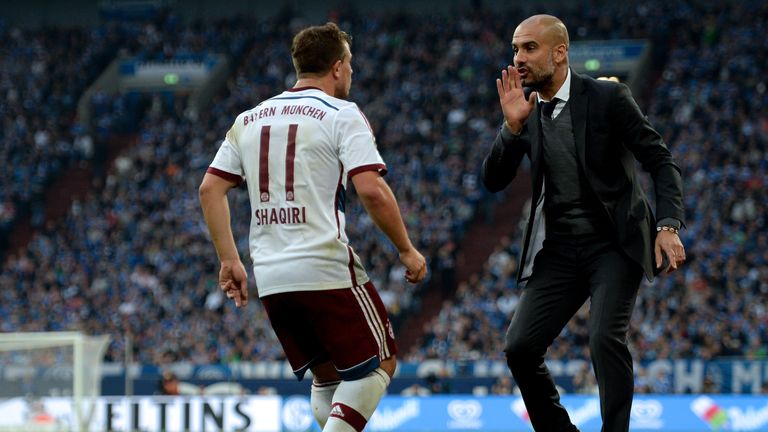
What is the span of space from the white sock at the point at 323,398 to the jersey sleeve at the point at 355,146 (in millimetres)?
1071

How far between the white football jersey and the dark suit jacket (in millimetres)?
1088

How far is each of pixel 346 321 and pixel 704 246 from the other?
70.5ft

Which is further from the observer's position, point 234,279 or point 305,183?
point 234,279

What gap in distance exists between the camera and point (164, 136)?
38531 millimetres

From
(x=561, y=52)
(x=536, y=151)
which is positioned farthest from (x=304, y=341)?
(x=561, y=52)

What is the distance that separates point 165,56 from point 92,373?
26.9 metres

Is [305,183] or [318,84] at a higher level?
[318,84]

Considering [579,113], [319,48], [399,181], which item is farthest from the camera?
[399,181]

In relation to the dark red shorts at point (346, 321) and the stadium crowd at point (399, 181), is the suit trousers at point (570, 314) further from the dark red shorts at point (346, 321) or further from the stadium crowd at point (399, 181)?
the stadium crowd at point (399, 181)

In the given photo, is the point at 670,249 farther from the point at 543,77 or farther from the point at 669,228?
the point at 543,77

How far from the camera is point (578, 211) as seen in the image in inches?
251

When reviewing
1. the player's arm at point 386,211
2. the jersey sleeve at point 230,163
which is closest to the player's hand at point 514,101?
the player's arm at point 386,211

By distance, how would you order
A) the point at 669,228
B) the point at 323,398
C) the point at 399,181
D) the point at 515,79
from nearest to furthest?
the point at 669,228 < the point at 323,398 < the point at 515,79 < the point at 399,181

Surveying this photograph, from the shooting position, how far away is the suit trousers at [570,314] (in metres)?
6.17
